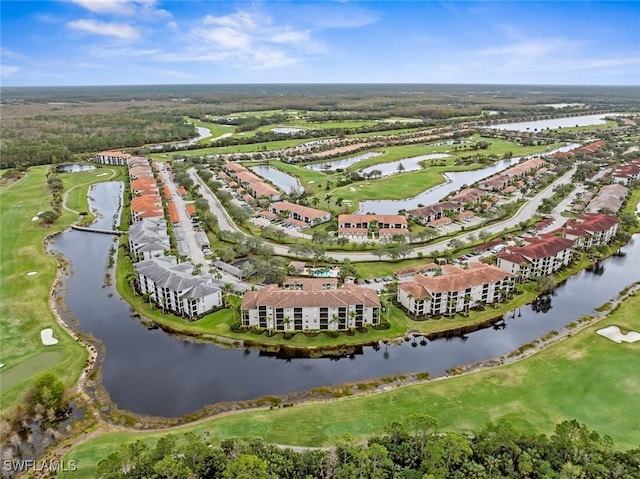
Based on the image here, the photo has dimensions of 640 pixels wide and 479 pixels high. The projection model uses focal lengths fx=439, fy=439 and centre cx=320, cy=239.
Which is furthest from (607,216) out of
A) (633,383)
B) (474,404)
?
(474,404)

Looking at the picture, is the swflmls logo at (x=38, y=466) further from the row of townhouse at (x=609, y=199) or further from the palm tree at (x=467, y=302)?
the row of townhouse at (x=609, y=199)

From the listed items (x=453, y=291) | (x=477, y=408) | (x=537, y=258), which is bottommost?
(x=477, y=408)

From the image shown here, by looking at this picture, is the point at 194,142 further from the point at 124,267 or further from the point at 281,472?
the point at 281,472

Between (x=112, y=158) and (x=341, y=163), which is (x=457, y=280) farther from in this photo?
(x=112, y=158)

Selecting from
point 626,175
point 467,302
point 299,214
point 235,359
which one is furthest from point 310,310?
point 626,175

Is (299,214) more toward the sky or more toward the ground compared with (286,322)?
more toward the sky
